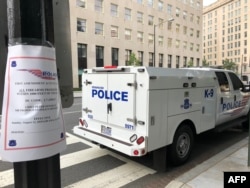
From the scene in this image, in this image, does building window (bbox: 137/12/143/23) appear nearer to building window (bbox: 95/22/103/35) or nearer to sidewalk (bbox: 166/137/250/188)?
building window (bbox: 95/22/103/35)

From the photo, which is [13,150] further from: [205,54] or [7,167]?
[205,54]

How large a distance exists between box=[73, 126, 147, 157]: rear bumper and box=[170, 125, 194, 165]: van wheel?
893mm

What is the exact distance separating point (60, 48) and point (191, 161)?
14.8ft

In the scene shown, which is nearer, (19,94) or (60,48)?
(19,94)

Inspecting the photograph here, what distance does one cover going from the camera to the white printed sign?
1.62 meters

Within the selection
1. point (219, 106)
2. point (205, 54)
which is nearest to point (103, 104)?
point (219, 106)

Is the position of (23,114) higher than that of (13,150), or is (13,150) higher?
(23,114)

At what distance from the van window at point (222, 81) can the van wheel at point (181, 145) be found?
1.84m

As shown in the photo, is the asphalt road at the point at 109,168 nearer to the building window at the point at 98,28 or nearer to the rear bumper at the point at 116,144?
the rear bumper at the point at 116,144

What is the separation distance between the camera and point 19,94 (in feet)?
5.29

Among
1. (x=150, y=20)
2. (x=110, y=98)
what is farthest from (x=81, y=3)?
(x=110, y=98)

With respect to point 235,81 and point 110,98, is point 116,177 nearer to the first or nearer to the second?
point 110,98

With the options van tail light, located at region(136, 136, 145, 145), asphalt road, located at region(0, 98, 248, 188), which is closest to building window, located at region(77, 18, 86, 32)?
asphalt road, located at region(0, 98, 248, 188)

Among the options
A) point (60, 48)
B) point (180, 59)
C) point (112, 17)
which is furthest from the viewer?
point (180, 59)
